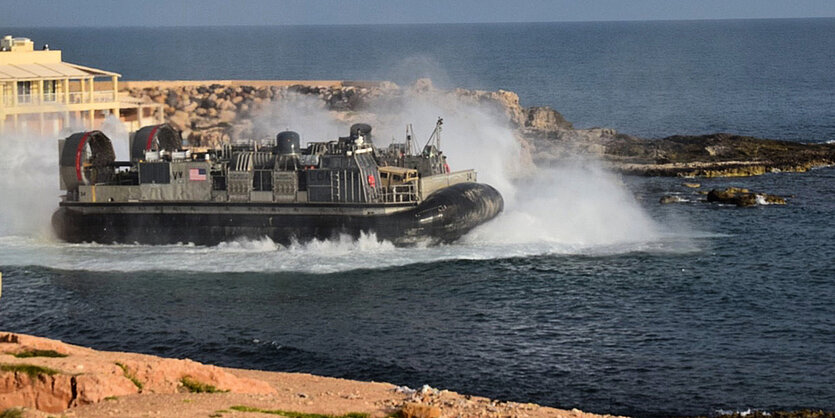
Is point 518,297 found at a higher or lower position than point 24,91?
lower

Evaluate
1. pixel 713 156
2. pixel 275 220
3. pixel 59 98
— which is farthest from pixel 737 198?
pixel 59 98

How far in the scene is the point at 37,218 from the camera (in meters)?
50.8

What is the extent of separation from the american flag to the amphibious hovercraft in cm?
3

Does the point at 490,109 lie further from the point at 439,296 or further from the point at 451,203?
the point at 439,296

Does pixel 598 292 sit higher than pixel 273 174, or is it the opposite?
pixel 273 174

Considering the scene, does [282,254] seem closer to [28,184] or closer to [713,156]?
[28,184]

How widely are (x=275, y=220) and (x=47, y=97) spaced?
25.6 meters

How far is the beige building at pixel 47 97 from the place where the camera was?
207 ft

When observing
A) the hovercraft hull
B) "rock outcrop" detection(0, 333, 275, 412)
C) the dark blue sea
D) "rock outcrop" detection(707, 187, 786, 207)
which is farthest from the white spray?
"rock outcrop" detection(707, 187, 786, 207)

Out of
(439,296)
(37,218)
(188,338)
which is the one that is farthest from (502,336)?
(37,218)

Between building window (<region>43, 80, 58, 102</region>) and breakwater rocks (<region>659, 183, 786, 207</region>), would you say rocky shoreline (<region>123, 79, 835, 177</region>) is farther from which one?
breakwater rocks (<region>659, 183, 786, 207</region>)

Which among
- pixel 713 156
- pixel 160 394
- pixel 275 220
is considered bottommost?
pixel 160 394

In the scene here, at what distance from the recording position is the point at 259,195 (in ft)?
148

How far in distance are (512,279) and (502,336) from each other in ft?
23.8
